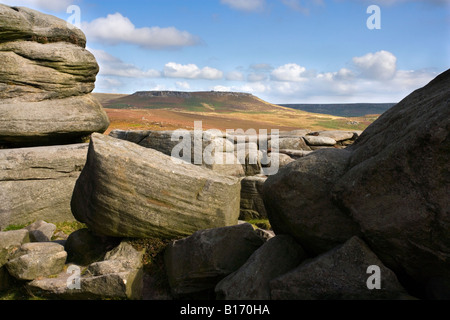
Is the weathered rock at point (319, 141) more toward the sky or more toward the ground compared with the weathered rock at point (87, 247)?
more toward the sky

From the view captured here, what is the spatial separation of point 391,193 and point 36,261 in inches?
343

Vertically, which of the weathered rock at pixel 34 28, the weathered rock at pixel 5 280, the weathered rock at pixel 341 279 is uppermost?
the weathered rock at pixel 34 28

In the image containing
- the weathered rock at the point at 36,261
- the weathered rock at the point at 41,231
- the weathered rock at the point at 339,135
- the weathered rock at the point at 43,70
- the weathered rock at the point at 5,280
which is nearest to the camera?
the weathered rock at the point at 36,261

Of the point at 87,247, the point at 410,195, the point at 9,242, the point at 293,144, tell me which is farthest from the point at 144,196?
the point at 293,144

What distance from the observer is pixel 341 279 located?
Result: 638cm

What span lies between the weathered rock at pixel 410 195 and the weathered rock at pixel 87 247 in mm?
7073

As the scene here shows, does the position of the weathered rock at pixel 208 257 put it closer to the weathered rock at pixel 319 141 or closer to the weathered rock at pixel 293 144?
the weathered rock at pixel 293 144

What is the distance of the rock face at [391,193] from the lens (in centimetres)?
586

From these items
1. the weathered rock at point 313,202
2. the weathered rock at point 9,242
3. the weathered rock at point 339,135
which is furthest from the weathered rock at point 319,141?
the weathered rock at point 9,242

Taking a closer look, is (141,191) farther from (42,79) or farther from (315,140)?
(315,140)

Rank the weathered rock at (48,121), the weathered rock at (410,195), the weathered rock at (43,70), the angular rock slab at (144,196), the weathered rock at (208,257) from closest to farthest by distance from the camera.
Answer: the weathered rock at (410,195) → the weathered rock at (208,257) → the angular rock slab at (144,196) → the weathered rock at (48,121) → the weathered rock at (43,70)

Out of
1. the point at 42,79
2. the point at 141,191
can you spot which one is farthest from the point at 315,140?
the point at 141,191

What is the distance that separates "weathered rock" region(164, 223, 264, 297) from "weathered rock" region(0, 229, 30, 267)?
4774 millimetres
